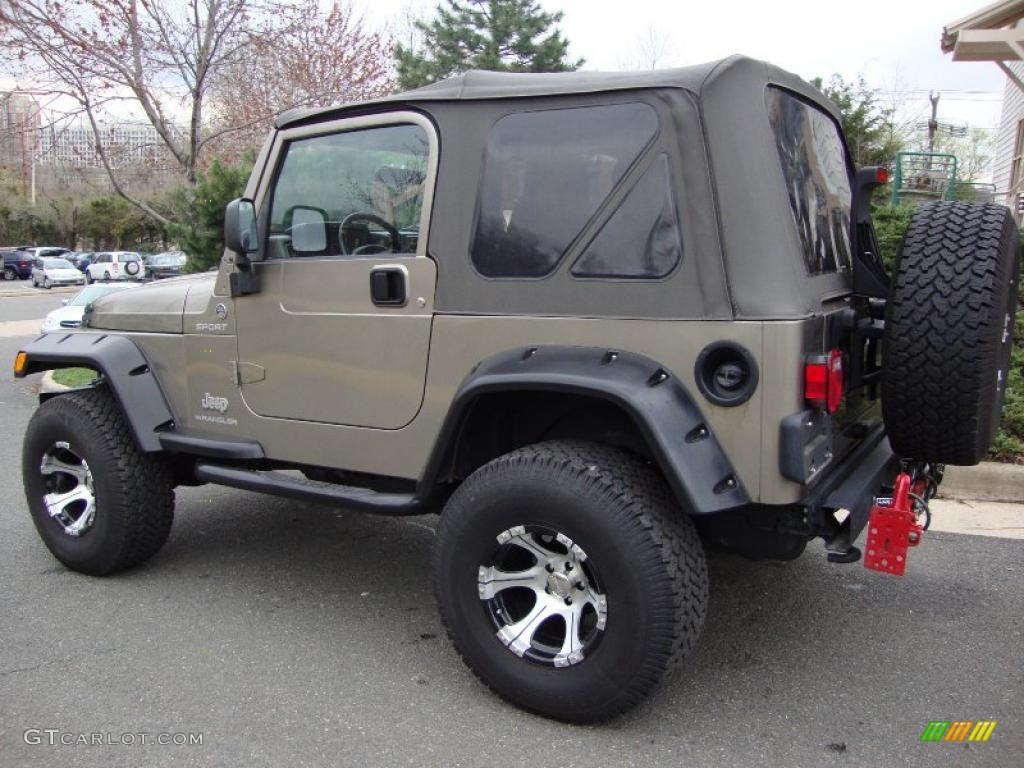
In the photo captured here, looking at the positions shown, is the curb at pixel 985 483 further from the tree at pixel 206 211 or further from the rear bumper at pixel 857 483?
the tree at pixel 206 211

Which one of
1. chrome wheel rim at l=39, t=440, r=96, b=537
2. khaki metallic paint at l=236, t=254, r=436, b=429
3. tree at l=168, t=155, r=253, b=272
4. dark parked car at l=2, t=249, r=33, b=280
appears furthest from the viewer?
dark parked car at l=2, t=249, r=33, b=280

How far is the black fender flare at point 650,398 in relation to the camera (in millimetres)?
2527

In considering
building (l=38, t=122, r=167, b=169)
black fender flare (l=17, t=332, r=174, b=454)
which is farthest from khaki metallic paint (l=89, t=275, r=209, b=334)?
building (l=38, t=122, r=167, b=169)

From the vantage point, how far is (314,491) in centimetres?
336

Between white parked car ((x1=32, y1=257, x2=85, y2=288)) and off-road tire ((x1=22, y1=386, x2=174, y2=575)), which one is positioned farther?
white parked car ((x1=32, y1=257, x2=85, y2=288))

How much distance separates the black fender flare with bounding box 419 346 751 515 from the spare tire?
0.70 m

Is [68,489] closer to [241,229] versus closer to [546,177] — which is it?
[241,229]

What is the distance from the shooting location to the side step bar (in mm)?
3189

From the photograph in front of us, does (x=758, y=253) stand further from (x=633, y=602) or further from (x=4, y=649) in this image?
(x=4, y=649)

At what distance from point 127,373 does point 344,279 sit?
1.28 m

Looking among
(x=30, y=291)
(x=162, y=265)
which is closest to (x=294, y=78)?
(x=162, y=265)

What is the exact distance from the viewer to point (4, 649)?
339 centimetres

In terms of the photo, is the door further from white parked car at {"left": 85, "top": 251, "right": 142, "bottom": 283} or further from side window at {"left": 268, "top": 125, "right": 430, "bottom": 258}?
white parked car at {"left": 85, "top": 251, "right": 142, "bottom": 283}

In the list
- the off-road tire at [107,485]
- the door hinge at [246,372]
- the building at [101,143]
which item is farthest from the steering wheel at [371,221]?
the building at [101,143]
